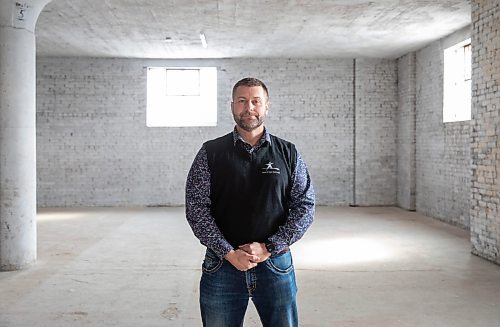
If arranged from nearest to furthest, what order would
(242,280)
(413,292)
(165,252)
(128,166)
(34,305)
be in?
(242,280)
(34,305)
(413,292)
(165,252)
(128,166)

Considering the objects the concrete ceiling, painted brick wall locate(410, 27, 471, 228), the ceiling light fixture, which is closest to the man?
the concrete ceiling

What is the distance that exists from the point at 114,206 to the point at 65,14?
206 inches

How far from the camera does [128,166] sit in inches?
482

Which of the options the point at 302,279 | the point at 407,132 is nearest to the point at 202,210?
the point at 302,279

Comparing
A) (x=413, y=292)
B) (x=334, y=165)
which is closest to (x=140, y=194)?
(x=334, y=165)

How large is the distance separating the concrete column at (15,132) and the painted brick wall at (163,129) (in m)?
6.02

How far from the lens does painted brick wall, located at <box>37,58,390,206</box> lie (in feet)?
39.8

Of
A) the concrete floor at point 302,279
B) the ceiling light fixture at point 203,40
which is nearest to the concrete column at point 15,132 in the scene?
the concrete floor at point 302,279

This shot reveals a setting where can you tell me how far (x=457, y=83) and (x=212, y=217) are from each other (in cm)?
847

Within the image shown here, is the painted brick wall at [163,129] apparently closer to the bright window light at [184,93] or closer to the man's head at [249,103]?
the bright window light at [184,93]

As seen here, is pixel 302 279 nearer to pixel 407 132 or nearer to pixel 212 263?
pixel 212 263

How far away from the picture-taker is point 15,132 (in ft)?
19.7

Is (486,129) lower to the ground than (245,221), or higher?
higher

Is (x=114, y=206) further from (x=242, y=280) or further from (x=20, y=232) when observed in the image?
(x=242, y=280)
